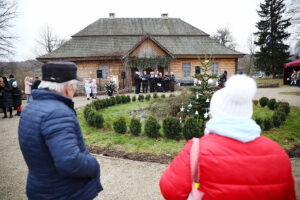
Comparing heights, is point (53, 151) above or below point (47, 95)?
below

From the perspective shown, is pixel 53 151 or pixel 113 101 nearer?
pixel 53 151

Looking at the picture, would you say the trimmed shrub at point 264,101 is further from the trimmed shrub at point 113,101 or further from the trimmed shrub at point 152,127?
the trimmed shrub at point 113,101

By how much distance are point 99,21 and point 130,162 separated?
28090 millimetres

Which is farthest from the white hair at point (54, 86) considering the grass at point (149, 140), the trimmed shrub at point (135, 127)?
the trimmed shrub at point (135, 127)

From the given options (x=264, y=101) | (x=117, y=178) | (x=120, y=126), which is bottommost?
(x=117, y=178)

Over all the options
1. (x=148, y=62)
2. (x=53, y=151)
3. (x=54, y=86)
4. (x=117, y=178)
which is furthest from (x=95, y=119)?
(x=148, y=62)

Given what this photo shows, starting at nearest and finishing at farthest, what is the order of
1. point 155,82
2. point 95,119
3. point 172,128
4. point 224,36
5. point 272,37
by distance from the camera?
point 172,128, point 95,119, point 155,82, point 272,37, point 224,36

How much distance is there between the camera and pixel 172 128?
6.48m

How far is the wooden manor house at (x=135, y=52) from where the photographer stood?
22.8m

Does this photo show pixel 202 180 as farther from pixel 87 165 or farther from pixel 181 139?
pixel 181 139

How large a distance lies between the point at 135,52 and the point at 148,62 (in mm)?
1884

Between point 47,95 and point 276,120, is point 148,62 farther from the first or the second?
point 47,95

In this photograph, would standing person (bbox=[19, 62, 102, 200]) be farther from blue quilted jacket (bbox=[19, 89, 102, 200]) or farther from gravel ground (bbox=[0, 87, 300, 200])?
gravel ground (bbox=[0, 87, 300, 200])

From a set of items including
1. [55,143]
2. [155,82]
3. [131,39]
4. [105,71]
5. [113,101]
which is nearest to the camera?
[55,143]
